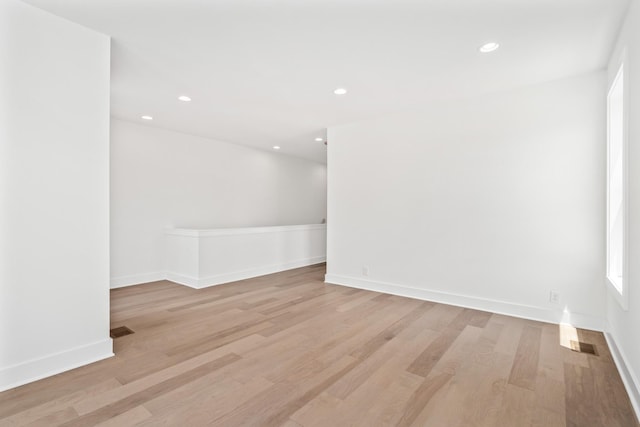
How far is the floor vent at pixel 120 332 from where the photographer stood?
2.72 meters

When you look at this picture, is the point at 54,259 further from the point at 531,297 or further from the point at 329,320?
the point at 531,297

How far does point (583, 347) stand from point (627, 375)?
0.59 m

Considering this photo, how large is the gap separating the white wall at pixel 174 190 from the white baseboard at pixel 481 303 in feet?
9.07

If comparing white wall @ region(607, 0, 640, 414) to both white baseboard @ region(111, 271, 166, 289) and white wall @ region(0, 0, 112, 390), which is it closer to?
white wall @ region(0, 0, 112, 390)

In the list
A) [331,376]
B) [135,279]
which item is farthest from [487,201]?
[135,279]

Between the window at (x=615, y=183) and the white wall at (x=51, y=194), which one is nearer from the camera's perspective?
A: the white wall at (x=51, y=194)

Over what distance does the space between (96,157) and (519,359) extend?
139 inches

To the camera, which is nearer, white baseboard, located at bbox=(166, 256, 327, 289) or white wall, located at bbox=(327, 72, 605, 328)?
white wall, located at bbox=(327, 72, 605, 328)

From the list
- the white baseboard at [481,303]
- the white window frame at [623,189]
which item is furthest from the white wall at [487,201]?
the white window frame at [623,189]

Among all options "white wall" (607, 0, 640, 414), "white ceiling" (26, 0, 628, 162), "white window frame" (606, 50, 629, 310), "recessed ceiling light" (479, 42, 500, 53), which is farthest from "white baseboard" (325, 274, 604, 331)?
"recessed ceiling light" (479, 42, 500, 53)

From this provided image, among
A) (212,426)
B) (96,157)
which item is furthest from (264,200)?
(212,426)

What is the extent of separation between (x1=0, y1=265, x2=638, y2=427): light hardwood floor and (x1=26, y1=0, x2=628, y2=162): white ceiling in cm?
244

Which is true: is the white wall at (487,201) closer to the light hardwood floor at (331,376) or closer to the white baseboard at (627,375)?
the light hardwood floor at (331,376)

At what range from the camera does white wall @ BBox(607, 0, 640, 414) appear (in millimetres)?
1802
